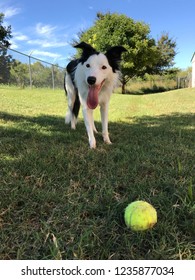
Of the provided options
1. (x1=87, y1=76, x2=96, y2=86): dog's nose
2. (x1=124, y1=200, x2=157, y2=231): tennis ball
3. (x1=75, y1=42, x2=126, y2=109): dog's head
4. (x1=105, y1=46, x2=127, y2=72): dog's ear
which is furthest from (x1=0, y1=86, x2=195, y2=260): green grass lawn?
(x1=105, y1=46, x2=127, y2=72): dog's ear

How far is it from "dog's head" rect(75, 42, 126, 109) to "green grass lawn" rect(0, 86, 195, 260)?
668 mm

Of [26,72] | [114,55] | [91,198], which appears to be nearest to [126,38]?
[26,72]

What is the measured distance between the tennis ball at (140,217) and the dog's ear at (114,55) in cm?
251

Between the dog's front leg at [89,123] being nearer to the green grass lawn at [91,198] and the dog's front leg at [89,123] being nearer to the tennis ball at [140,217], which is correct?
the green grass lawn at [91,198]

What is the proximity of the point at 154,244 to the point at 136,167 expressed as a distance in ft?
3.86

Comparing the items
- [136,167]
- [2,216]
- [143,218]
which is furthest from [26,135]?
[143,218]

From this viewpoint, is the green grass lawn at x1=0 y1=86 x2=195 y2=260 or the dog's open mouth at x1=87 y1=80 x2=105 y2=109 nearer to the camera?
the green grass lawn at x1=0 y1=86 x2=195 y2=260

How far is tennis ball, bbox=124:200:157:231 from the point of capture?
1587mm

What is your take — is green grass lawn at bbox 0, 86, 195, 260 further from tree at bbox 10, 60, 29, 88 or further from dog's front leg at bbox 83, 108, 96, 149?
tree at bbox 10, 60, 29, 88

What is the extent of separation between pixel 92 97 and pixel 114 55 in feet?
2.28

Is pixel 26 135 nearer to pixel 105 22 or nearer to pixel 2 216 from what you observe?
pixel 2 216

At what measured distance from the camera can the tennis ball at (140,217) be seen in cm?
159

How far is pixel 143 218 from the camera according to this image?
1587 mm
